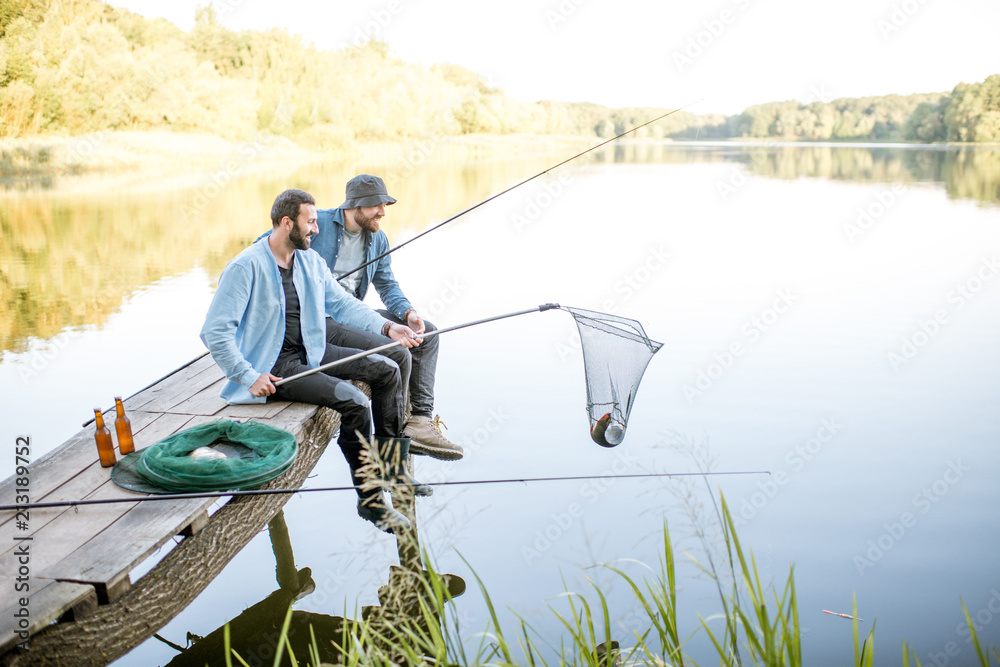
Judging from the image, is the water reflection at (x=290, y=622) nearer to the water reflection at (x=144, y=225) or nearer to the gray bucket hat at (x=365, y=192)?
the gray bucket hat at (x=365, y=192)

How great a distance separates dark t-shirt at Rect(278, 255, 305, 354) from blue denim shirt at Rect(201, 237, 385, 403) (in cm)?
2

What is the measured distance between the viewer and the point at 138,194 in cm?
1590

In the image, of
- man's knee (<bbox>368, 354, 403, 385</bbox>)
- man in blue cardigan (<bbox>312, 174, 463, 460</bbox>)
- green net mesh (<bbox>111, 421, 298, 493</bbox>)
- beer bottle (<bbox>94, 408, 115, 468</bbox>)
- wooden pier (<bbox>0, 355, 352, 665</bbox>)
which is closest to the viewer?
wooden pier (<bbox>0, 355, 352, 665</bbox>)

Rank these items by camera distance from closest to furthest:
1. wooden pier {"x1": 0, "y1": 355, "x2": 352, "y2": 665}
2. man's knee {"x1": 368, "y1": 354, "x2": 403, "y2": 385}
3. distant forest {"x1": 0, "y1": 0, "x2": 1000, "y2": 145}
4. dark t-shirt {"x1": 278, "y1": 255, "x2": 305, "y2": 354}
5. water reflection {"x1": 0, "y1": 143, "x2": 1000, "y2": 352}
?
wooden pier {"x1": 0, "y1": 355, "x2": 352, "y2": 665}
dark t-shirt {"x1": 278, "y1": 255, "x2": 305, "y2": 354}
man's knee {"x1": 368, "y1": 354, "x2": 403, "y2": 385}
water reflection {"x1": 0, "y1": 143, "x2": 1000, "y2": 352}
distant forest {"x1": 0, "y1": 0, "x2": 1000, "y2": 145}

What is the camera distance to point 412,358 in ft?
13.6

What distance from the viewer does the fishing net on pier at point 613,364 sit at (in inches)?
126

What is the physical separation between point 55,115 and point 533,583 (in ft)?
73.1

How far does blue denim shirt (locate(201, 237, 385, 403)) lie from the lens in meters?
3.17

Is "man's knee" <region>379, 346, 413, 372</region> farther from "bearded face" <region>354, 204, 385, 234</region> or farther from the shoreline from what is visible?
the shoreline

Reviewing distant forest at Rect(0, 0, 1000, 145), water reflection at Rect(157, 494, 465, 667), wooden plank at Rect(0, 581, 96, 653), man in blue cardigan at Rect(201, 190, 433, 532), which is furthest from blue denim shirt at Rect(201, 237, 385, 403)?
distant forest at Rect(0, 0, 1000, 145)

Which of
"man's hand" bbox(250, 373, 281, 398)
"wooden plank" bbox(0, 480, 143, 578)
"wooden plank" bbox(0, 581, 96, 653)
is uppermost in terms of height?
"man's hand" bbox(250, 373, 281, 398)

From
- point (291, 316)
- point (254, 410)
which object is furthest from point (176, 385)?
point (291, 316)

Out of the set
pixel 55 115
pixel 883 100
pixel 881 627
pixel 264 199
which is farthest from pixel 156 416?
pixel 883 100

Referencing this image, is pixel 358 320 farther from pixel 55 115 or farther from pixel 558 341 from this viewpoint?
pixel 55 115
